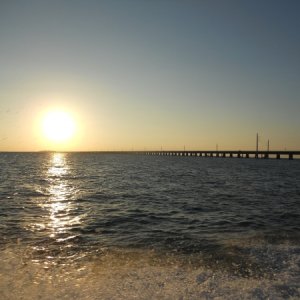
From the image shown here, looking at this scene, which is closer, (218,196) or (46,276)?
(46,276)

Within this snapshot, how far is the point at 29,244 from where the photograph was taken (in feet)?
35.6

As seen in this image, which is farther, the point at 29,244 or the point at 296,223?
the point at 296,223

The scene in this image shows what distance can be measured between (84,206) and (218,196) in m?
9.73

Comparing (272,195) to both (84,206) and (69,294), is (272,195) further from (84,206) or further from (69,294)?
(69,294)

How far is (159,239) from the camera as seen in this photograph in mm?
11953

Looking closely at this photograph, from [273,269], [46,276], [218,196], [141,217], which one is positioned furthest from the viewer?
[218,196]

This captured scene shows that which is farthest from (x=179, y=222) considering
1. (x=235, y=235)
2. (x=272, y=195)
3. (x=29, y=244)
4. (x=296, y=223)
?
(x=272, y=195)

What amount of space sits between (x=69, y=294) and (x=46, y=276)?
130cm

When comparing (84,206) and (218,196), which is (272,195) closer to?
(218,196)

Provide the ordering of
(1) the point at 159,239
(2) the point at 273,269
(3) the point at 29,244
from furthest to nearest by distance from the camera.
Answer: (1) the point at 159,239 < (3) the point at 29,244 < (2) the point at 273,269

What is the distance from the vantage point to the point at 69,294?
6.69m

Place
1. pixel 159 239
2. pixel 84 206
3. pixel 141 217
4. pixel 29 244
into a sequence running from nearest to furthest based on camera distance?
1. pixel 29 244
2. pixel 159 239
3. pixel 141 217
4. pixel 84 206

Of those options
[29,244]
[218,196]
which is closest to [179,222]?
[29,244]

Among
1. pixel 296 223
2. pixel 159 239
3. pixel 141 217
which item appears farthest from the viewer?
pixel 141 217
